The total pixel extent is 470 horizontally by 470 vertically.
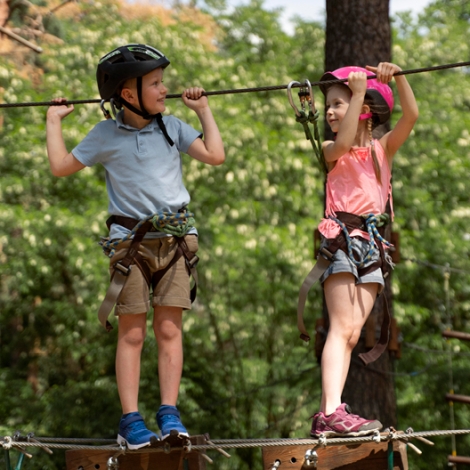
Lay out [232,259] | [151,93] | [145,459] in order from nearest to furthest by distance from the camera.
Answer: [145,459], [151,93], [232,259]

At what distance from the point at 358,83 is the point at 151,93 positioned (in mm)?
867

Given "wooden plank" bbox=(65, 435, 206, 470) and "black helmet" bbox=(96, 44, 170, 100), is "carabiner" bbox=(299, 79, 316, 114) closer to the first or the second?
"black helmet" bbox=(96, 44, 170, 100)

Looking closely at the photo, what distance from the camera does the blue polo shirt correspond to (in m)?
3.88

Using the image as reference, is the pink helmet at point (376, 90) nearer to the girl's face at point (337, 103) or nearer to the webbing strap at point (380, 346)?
the girl's face at point (337, 103)

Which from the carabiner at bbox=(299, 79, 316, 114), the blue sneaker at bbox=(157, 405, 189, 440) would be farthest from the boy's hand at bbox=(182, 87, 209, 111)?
the blue sneaker at bbox=(157, 405, 189, 440)

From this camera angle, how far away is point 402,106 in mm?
3945

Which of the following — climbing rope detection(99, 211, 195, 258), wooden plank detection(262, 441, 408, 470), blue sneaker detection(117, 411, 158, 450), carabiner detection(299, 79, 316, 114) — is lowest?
wooden plank detection(262, 441, 408, 470)

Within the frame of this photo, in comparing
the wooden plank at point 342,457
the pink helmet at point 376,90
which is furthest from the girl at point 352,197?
the wooden plank at point 342,457

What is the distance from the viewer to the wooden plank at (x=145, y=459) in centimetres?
367

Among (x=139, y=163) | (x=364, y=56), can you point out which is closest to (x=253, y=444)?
(x=139, y=163)

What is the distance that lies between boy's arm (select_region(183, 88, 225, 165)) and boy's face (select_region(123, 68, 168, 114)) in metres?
0.13

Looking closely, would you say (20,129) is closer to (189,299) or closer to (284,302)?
(284,302)

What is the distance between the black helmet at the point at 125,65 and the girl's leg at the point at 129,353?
0.97 meters

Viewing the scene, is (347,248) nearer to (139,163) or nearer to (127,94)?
(139,163)
